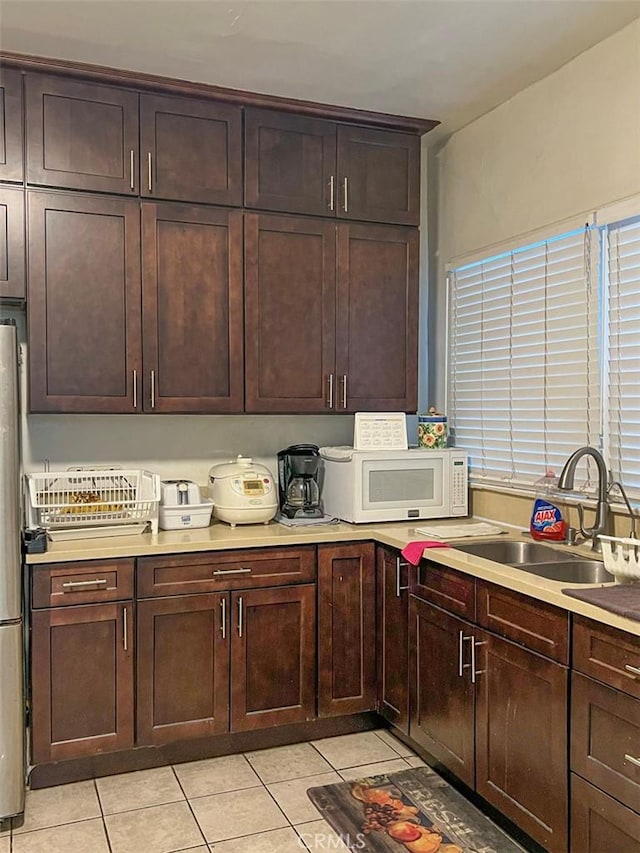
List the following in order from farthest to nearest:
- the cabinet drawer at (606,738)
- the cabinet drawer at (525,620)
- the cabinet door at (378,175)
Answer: the cabinet door at (378,175), the cabinet drawer at (525,620), the cabinet drawer at (606,738)

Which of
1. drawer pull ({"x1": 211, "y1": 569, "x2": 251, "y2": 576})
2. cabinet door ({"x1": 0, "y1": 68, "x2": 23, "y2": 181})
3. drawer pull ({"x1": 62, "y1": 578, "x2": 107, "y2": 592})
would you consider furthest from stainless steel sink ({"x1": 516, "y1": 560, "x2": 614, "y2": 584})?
cabinet door ({"x1": 0, "y1": 68, "x2": 23, "y2": 181})

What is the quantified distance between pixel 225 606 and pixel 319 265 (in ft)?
4.95

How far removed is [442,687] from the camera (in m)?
2.80

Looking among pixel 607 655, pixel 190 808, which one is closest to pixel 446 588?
pixel 607 655

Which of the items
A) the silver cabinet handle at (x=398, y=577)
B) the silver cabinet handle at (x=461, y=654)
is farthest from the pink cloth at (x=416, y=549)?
the silver cabinet handle at (x=461, y=654)

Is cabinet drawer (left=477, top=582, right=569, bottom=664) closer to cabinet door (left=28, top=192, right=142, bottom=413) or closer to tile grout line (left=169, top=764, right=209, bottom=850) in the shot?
tile grout line (left=169, top=764, right=209, bottom=850)

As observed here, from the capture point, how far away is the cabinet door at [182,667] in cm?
291

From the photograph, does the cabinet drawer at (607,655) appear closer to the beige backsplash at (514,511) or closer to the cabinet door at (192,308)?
the beige backsplash at (514,511)

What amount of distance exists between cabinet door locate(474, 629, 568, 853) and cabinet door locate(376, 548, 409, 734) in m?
0.53

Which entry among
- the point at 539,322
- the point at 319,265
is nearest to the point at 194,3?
the point at 319,265

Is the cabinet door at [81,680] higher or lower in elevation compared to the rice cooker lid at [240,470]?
lower

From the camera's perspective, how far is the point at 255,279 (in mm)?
3309

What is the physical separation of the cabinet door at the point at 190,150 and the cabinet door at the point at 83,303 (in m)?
0.19

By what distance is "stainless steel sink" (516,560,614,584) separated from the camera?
2650mm
